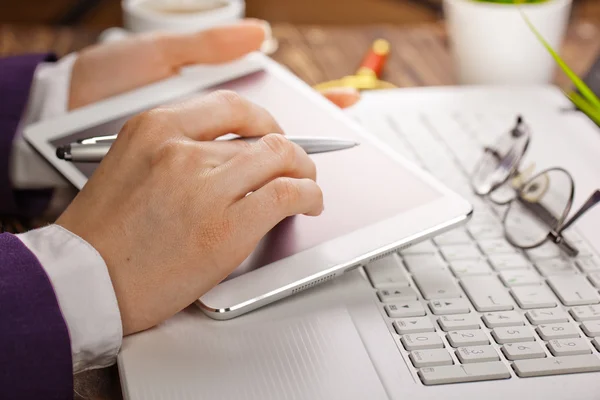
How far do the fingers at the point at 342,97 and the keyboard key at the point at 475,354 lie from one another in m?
0.34

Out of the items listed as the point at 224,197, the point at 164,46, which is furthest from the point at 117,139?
the point at 164,46

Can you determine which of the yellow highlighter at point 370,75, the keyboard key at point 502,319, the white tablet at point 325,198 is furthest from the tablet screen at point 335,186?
the yellow highlighter at point 370,75

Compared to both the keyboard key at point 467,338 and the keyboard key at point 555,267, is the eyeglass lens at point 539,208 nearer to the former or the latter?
the keyboard key at point 555,267

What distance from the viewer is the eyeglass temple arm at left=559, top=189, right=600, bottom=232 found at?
587 mm

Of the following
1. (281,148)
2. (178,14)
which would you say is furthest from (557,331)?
(178,14)

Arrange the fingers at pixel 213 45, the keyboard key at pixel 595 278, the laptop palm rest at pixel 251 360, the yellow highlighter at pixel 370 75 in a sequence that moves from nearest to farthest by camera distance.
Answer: the laptop palm rest at pixel 251 360, the keyboard key at pixel 595 278, the fingers at pixel 213 45, the yellow highlighter at pixel 370 75

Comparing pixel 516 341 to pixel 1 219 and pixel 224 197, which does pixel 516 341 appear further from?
pixel 1 219

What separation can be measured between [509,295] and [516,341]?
5cm

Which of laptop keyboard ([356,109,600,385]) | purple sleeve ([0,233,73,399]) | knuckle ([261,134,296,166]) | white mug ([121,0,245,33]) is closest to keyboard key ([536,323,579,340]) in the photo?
laptop keyboard ([356,109,600,385])

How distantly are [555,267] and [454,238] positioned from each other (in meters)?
0.08

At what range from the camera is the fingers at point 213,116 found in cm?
58

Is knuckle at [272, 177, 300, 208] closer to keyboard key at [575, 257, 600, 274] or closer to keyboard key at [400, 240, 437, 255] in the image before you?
keyboard key at [400, 240, 437, 255]

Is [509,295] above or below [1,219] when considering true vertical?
above

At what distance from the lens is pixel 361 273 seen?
22.3 inches
